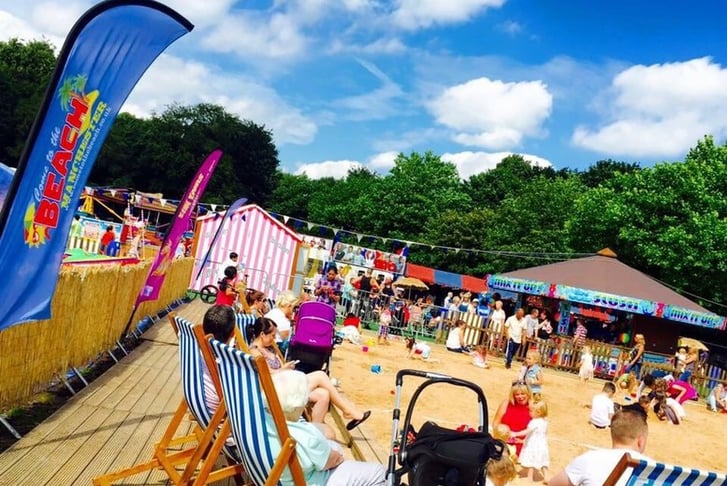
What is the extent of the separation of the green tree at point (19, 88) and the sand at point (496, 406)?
39502 mm

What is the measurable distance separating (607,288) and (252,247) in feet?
36.2

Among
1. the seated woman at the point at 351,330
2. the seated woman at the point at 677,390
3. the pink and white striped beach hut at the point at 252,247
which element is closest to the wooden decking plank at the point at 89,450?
the seated woman at the point at 351,330

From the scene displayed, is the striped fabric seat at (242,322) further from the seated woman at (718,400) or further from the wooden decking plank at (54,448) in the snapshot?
the seated woman at (718,400)

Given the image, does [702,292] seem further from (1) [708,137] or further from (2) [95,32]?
(2) [95,32]

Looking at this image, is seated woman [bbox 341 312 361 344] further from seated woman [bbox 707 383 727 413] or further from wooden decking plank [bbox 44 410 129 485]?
wooden decking plank [bbox 44 410 129 485]

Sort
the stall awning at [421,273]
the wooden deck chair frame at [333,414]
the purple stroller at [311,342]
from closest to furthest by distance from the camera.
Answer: the wooden deck chair frame at [333,414], the purple stroller at [311,342], the stall awning at [421,273]

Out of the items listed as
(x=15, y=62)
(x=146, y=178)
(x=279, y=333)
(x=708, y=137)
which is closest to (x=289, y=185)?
(x=146, y=178)

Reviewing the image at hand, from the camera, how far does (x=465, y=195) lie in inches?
1844

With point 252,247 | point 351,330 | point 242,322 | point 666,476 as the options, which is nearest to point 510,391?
point 242,322

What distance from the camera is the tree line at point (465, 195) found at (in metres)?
25.5

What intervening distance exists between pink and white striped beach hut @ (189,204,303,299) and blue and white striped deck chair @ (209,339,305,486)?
582 inches

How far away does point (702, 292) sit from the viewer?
2562 cm

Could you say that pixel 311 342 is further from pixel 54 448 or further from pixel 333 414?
pixel 54 448

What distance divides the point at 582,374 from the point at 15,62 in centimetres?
5271
